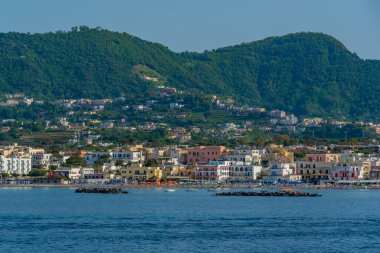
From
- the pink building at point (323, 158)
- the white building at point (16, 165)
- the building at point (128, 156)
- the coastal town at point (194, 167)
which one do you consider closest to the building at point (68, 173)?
the coastal town at point (194, 167)

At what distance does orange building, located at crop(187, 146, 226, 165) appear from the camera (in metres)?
126

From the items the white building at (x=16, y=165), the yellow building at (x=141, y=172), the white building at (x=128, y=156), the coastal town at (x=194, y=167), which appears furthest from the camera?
the white building at (x=128, y=156)

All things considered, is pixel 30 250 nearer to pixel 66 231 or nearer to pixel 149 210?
pixel 66 231

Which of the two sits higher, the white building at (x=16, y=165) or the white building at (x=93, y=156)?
the white building at (x=93, y=156)

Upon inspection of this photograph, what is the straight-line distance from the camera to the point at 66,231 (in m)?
55.9

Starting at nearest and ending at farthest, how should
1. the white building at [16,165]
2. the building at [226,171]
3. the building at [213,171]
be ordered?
the building at [226,171]
the building at [213,171]
the white building at [16,165]

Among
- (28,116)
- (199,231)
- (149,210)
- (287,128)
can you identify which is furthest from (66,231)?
(28,116)

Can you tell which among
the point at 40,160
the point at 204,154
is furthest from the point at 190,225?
the point at 40,160

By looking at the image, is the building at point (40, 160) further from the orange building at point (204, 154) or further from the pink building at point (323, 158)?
the pink building at point (323, 158)

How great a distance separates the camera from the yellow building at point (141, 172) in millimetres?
118500

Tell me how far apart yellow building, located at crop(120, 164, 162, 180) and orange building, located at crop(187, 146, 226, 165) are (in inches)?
327

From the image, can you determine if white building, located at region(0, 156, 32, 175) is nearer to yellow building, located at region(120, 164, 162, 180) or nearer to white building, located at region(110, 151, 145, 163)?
white building, located at region(110, 151, 145, 163)

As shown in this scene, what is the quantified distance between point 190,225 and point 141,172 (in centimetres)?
6029

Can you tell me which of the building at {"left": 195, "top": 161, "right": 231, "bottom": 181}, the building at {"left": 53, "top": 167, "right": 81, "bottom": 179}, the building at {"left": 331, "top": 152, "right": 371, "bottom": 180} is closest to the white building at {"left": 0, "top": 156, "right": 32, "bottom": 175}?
the building at {"left": 53, "top": 167, "right": 81, "bottom": 179}
